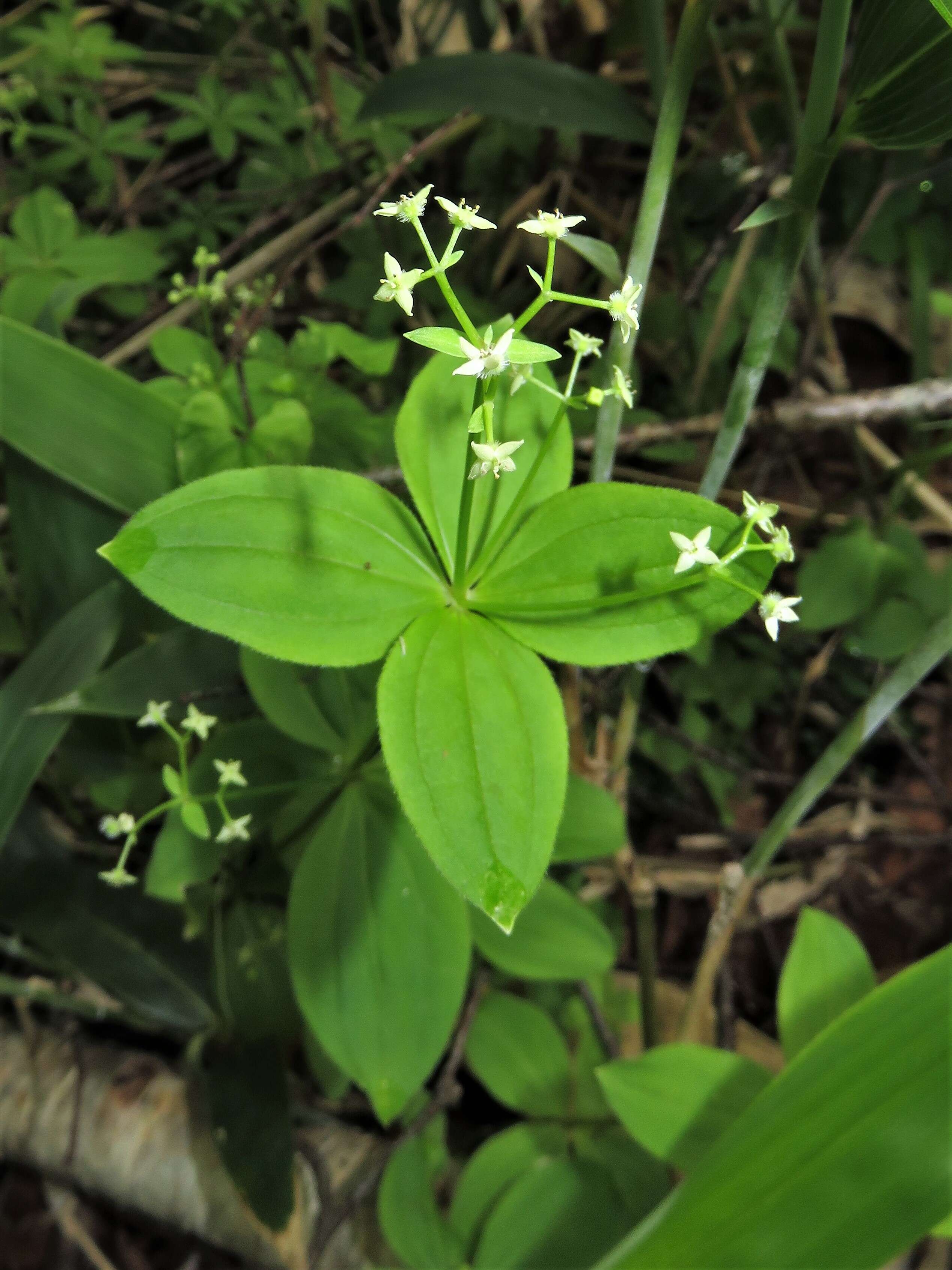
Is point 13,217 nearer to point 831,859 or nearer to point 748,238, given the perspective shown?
point 748,238

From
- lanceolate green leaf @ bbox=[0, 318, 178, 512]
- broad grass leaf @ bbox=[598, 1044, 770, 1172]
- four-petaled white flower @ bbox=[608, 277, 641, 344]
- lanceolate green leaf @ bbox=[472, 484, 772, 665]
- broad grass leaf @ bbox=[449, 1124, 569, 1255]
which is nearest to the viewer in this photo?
four-petaled white flower @ bbox=[608, 277, 641, 344]

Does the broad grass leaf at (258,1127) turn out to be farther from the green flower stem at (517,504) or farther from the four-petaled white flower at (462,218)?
the four-petaled white flower at (462,218)

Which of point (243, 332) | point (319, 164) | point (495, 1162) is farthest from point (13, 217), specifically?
point (495, 1162)

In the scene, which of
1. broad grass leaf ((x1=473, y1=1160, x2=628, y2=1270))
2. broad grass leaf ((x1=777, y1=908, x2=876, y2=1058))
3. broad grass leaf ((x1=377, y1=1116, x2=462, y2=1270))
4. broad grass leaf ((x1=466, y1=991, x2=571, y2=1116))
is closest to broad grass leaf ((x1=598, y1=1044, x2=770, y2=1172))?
broad grass leaf ((x1=777, y1=908, x2=876, y2=1058))

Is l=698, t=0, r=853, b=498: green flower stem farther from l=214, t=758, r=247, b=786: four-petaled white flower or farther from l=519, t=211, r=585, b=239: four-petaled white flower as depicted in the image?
l=214, t=758, r=247, b=786: four-petaled white flower

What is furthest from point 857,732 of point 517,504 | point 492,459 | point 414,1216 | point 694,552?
point 414,1216

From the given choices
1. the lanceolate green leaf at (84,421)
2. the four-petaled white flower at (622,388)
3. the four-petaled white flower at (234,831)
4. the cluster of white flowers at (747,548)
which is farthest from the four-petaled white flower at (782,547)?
the lanceolate green leaf at (84,421)
